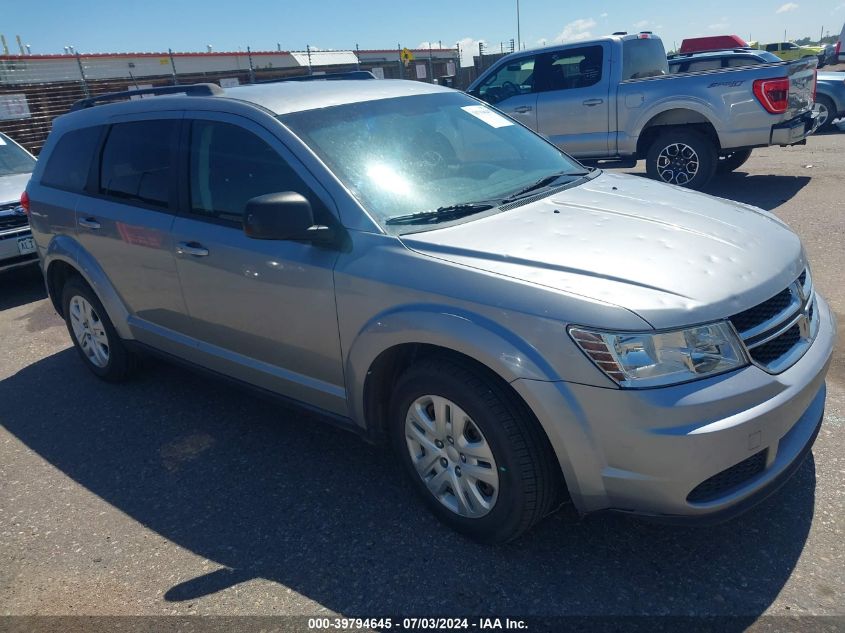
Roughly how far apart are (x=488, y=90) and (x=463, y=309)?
8430 millimetres

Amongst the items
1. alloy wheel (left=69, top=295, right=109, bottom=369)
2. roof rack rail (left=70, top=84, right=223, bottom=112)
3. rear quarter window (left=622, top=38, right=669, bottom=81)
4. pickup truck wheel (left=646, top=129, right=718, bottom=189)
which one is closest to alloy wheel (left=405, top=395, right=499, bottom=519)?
roof rack rail (left=70, top=84, right=223, bottom=112)

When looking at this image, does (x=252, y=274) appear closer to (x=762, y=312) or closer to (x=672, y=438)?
(x=672, y=438)

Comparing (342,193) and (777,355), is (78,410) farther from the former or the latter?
(777,355)

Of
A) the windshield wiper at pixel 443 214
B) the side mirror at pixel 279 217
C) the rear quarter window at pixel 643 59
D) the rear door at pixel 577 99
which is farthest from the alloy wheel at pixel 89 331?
the rear quarter window at pixel 643 59

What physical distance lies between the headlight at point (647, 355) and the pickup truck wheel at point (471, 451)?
0.37 m

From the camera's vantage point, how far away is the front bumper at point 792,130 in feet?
26.9

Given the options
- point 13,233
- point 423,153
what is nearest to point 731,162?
point 423,153

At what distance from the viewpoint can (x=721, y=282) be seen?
2.55 metres

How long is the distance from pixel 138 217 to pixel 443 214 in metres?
1.95

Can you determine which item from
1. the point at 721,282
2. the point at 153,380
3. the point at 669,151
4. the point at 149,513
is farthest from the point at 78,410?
the point at 669,151

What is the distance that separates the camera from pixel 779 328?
8.62 feet

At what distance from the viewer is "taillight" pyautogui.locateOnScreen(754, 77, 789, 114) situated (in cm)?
806

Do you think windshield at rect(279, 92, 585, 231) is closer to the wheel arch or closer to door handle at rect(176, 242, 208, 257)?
door handle at rect(176, 242, 208, 257)

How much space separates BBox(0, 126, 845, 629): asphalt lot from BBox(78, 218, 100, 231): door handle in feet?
3.82
